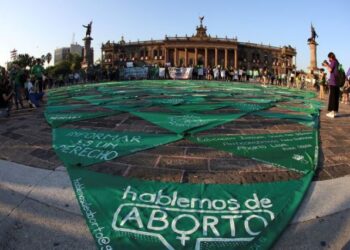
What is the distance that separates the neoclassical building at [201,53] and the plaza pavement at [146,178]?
80567 mm

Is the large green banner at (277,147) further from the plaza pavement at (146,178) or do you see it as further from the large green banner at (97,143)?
the large green banner at (97,143)

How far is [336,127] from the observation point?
7.25m

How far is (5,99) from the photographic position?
8820 millimetres

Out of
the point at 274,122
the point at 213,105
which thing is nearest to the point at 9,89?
the point at 213,105

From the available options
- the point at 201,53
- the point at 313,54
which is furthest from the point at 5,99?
the point at 201,53

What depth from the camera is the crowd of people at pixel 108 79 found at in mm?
8945

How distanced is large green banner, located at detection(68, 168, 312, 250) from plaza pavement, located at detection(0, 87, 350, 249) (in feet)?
0.42

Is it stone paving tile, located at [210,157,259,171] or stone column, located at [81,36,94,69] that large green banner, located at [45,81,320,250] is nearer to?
stone paving tile, located at [210,157,259,171]

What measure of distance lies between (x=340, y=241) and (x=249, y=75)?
38.0 meters

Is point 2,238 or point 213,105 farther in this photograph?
point 213,105

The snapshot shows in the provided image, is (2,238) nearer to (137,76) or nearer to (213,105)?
(213,105)

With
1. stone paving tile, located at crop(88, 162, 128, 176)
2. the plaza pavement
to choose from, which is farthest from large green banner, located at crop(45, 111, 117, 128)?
stone paving tile, located at crop(88, 162, 128, 176)

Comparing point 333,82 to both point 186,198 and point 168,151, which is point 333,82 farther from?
point 186,198

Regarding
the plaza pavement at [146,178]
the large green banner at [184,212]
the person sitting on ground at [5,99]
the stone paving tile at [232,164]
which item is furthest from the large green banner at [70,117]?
the stone paving tile at [232,164]
